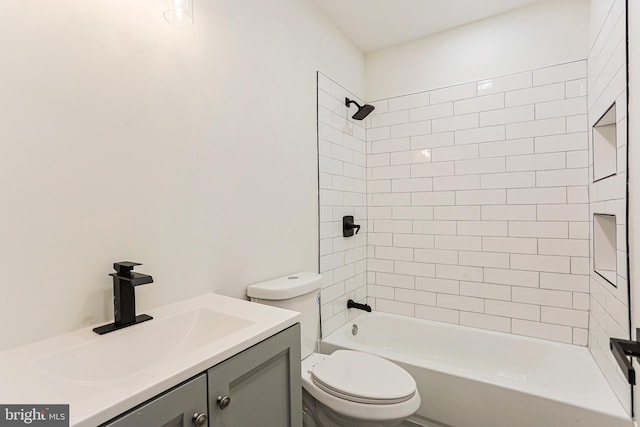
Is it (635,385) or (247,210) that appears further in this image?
(247,210)

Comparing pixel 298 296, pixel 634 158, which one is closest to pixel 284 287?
pixel 298 296

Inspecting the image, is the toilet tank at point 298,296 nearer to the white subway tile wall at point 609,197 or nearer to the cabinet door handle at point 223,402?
the cabinet door handle at point 223,402

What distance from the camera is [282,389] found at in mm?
1014

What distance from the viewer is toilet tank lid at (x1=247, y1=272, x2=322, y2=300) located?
1445 millimetres

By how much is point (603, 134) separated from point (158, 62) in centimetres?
228

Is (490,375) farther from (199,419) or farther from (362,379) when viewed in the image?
(199,419)

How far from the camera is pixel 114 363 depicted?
870 millimetres

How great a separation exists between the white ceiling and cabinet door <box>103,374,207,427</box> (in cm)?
222

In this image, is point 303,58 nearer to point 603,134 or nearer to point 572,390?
point 603,134

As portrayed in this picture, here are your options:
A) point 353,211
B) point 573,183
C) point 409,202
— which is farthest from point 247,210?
point 573,183

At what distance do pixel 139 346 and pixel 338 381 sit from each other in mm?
913

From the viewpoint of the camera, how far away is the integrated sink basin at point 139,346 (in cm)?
79

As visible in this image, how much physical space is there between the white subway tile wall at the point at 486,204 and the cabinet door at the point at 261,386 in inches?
63.9

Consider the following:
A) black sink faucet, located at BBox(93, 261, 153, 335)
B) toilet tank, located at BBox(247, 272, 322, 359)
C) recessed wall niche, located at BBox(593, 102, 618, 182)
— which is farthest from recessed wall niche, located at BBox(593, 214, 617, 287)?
black sink faucet, located at BBox(93, 261, 153, 335)
